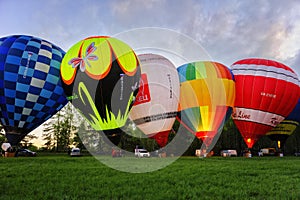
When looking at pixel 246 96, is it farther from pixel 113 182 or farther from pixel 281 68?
pixel 113 182

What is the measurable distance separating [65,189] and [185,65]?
1359 centimetres

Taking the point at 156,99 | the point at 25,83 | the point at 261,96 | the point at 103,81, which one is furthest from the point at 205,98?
the point at 25,83

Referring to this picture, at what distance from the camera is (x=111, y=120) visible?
9094mm

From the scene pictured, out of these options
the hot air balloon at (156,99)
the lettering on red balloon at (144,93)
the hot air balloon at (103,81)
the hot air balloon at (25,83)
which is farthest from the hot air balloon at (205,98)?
the hot air balloon at (25,83)

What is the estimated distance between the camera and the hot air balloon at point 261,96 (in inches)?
661

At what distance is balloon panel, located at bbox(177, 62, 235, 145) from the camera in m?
15.5

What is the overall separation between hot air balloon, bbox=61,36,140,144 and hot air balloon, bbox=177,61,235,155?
584 centimetres

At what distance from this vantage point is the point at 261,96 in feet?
55.0

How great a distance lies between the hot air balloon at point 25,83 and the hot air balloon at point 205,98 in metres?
6.52

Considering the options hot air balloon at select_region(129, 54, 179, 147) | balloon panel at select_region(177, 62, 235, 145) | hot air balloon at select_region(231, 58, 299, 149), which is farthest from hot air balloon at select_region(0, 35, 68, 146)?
hot air balloon at select_region(231, 58, 299, 149)

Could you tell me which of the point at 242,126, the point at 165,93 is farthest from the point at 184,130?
the point at 165,93

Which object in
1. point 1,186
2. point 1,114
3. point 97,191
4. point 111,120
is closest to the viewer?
point 97,191

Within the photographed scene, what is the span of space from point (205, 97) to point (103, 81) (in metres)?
7.57

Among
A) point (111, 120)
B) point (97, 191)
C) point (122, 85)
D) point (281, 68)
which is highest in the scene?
point (281, 68)
